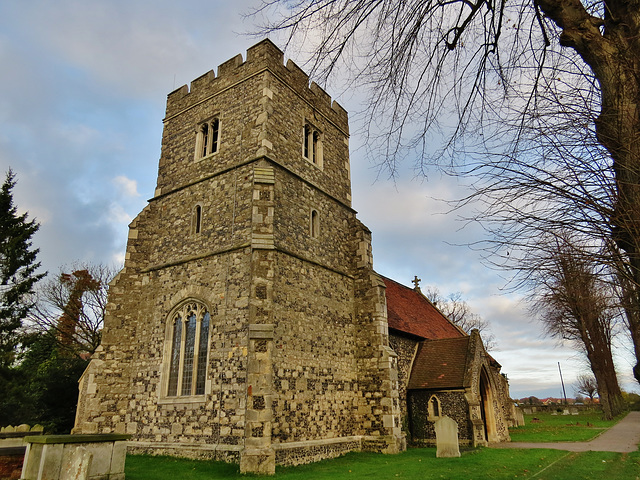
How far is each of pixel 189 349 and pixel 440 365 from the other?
10167 mm

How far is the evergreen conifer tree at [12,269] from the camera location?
22.1m

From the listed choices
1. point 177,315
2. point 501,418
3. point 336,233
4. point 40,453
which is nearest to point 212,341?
point 177,315

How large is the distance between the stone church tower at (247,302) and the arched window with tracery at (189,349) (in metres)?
0.04

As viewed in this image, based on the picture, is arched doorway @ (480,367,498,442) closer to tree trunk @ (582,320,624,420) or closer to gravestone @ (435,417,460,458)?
gravestone @ (435,417,460,458)

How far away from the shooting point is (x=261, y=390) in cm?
1107

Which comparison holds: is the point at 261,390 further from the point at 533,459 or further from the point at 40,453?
the point at 533,459

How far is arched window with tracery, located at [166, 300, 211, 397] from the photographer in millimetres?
12702

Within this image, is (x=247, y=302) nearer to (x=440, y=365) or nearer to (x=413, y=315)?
(x=440, y=365)

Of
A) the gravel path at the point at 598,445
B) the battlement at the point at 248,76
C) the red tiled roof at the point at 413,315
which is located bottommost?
the gravel path at the point at 598,445

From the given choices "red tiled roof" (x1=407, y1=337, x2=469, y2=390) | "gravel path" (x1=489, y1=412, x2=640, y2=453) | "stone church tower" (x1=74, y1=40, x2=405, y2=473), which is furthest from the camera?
"red tiled roof" (x1=407, y1=337, x2=469, y2=390)

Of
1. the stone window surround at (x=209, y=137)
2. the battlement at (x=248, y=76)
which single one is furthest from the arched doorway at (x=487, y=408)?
the stone window surround at (x=209, y=137)

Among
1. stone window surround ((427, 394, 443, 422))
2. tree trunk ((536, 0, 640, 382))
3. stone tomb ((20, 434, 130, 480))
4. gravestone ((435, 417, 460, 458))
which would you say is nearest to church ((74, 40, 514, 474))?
stone window surround ((427, 394, 443, 422))

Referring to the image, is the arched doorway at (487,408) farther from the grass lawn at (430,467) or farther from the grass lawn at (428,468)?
the grass lawn at (428,468)

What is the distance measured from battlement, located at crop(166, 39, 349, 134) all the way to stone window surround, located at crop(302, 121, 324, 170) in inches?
41.7
